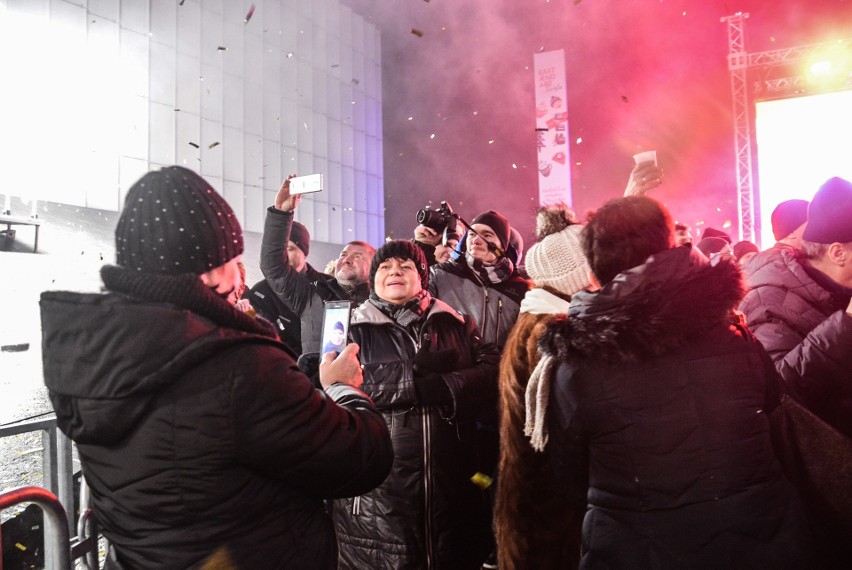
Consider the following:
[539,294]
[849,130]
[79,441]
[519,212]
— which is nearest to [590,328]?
[539,294]

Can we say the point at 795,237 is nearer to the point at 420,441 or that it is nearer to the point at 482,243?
the point at 482,243

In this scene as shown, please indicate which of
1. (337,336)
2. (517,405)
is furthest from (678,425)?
(337,336)

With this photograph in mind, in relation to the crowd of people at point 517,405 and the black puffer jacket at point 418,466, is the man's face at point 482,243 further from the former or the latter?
the crowd of people at point 517,405

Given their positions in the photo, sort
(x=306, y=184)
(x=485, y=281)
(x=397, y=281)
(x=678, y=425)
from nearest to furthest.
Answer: (x=678, y=425)
(x=397, y=281)
(x=306, y=184)
(x=485, y=281)

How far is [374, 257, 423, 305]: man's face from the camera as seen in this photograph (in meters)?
2.82

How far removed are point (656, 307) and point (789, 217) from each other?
7.07ft

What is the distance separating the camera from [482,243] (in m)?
3.94

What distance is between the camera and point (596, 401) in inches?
62.4

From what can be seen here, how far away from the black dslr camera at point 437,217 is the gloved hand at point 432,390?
158 cm

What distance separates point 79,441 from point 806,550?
74.8 inches

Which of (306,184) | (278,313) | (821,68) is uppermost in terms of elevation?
(821,68)

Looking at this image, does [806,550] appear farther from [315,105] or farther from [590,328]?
[315,105]

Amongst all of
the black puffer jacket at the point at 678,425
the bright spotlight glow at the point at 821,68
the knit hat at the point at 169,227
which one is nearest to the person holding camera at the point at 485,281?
the black puffer jacket at the point at 678,425

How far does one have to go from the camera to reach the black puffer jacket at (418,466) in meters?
2.49
